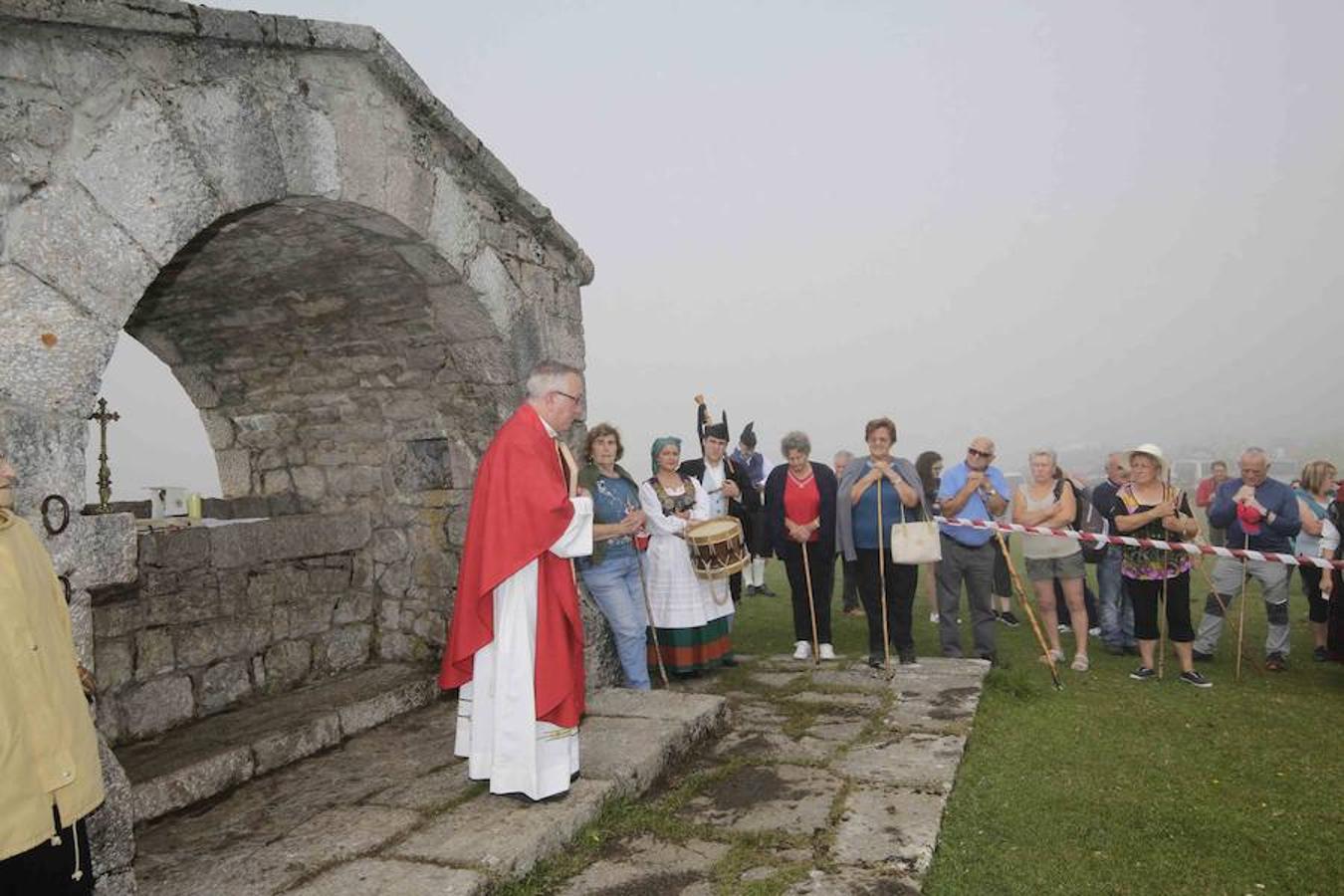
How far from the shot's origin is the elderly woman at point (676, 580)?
5.90 m

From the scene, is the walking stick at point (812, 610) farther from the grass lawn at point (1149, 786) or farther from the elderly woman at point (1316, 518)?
the elderly woman at point (1316, 518)

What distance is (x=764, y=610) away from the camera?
29.4 ft

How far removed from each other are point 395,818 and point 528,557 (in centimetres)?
114

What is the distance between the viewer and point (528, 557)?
11.6 ft

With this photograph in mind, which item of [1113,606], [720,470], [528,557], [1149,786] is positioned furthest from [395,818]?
[1113,606]

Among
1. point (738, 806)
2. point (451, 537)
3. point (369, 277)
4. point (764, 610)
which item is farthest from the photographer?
point (764, 610)

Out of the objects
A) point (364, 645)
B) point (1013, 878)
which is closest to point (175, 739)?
point (364, 645)

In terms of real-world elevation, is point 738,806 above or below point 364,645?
below

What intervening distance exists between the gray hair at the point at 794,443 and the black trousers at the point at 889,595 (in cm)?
79

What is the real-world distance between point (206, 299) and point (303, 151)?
5.07 feet

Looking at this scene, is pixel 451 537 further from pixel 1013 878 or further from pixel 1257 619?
pixel 1257 619

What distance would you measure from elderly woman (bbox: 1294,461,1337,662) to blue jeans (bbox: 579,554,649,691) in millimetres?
4522

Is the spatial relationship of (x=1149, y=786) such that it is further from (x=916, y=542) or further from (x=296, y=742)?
(x=296, y=742)

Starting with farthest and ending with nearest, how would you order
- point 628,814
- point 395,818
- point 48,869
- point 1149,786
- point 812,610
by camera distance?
point 812,610, point 1149,786, point 628,814, point 395,818, point 48,869
